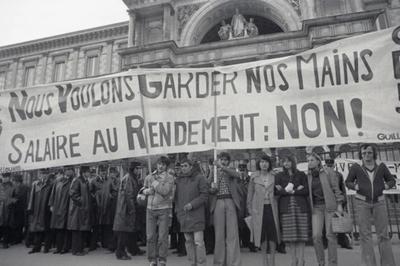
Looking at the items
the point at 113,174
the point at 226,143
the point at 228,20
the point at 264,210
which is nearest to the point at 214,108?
the point at 226,143

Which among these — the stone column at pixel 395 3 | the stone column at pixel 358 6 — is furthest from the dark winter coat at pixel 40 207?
the stone column at pixel 395 3

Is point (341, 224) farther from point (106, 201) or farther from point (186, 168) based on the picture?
point (106, 201)

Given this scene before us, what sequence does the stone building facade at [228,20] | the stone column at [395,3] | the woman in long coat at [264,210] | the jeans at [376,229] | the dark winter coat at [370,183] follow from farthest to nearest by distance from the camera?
the stone column at [395,3], the stone building facade at [228,20], the woman in long coat at [264,210], the dark winter coat at [370,183], the jeans at [376,229]

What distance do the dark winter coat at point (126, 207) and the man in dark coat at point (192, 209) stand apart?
1646mm

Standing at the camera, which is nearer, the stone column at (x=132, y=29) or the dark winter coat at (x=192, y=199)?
the dark winter coat at (x=192, y=199)

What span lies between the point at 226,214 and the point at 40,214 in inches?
188

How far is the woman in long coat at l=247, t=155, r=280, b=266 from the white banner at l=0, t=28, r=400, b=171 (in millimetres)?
789

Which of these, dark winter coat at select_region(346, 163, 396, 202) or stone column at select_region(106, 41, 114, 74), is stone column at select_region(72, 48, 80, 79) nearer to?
stone column at select_region(106, 41, 114, 74)

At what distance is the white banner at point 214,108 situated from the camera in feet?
14.7

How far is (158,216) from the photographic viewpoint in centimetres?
554

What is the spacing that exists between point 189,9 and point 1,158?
2027 cm

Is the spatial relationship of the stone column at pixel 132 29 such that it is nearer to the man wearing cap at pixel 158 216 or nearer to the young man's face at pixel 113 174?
the young man's face at pixel 113 174

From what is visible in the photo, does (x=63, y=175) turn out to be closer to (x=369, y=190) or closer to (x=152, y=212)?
(x=152, y=212)

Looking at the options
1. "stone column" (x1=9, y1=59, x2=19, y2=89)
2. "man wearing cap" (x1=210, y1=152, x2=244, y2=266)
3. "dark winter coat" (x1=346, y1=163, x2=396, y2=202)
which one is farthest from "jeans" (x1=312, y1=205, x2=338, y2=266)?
"stone column" (x1=9, y1=59, x2=19, y2=89)
